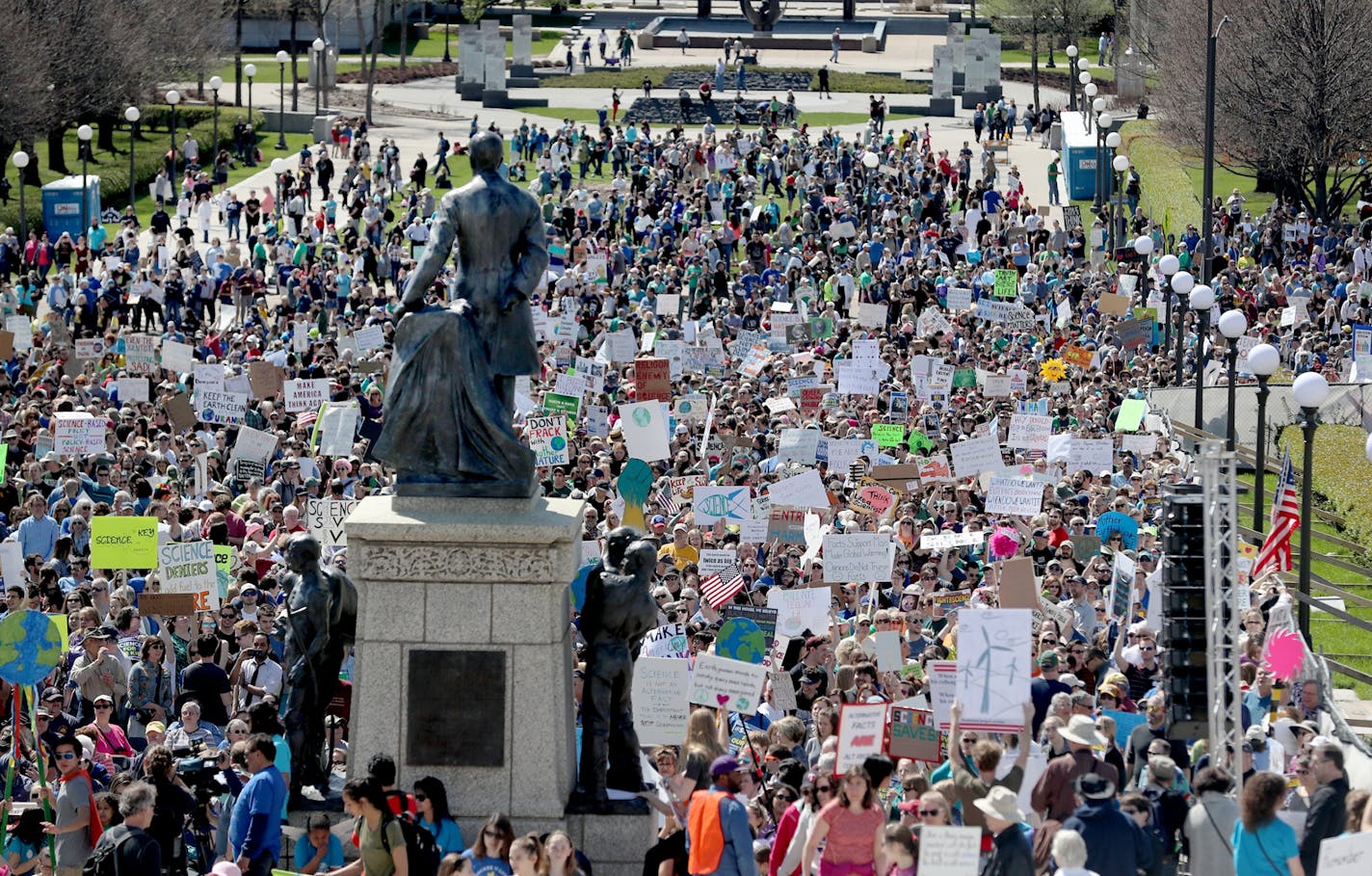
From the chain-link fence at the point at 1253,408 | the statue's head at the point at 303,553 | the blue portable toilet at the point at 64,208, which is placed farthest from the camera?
the blue portable toilet at the point at 64,208

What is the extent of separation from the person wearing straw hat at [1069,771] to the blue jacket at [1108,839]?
733 mm

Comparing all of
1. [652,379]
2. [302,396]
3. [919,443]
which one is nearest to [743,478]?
[919,443]

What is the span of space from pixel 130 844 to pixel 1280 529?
1275 centimetres

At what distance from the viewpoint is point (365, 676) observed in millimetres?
13070

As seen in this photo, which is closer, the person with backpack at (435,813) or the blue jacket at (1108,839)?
the blue jacket at (1108,839)

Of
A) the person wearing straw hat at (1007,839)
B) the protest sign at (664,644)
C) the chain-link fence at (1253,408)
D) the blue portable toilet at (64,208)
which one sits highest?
the person wearing straw hat at (1007,839)

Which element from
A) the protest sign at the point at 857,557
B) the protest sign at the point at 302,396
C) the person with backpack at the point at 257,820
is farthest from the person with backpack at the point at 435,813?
the protest sign at the point at 302,396

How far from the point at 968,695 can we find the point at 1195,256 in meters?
31.1

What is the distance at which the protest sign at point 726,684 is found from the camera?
15156 mm

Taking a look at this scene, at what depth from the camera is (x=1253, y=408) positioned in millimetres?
35156

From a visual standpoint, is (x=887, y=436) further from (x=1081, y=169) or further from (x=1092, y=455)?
(x=1081, y=169)

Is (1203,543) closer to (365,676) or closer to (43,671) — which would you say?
(365,676)

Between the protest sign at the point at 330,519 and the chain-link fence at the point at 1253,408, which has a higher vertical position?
the protest sign at the point at 330,519

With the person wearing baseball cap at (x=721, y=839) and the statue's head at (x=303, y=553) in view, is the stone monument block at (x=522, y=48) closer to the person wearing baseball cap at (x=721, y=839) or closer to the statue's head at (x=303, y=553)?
the statue's head at (x=303, y=553)
